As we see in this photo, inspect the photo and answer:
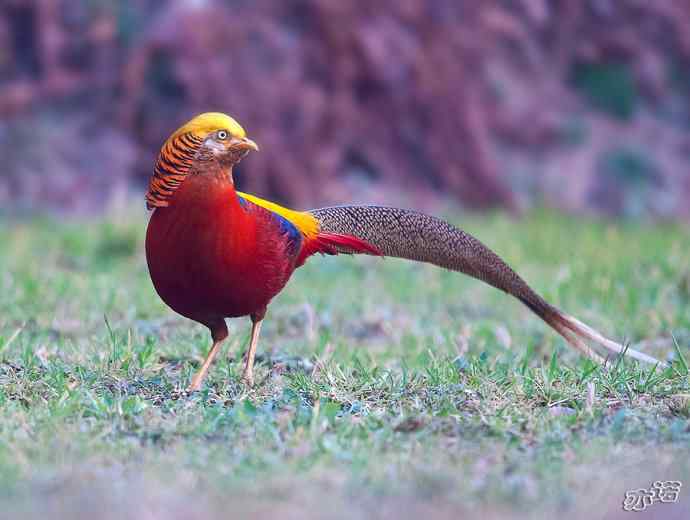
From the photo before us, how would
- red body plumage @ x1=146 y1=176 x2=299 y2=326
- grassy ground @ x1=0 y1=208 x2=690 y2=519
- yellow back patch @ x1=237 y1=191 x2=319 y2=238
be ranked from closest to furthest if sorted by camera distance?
1. grassy ground @ x1=0 y1=208 x2=690 y2=519
2. red body plumage @ x1=146 y1=176 x2=299 y2=326
3. yellow back patch @ x1=237 y1=191 x2=319 y2=238

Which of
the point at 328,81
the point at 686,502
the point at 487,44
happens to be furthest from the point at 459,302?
the point at 487,44

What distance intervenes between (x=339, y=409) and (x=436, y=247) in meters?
1.02

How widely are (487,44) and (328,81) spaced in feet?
5.42

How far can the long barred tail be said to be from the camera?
406cm

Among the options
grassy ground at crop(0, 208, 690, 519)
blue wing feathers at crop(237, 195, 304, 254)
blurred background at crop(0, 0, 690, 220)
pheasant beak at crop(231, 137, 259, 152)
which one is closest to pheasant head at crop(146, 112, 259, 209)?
pheasant beak at crop(231, 137, 259, 152)

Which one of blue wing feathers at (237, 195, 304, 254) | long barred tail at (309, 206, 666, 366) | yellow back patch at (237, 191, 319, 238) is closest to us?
blue wing feathers at (237, 195, 304, 254)

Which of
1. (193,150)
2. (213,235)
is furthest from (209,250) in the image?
(193,150)

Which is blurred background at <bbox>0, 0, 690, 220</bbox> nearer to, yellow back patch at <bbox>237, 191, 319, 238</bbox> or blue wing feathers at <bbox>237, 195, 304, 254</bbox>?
yellow back patch at <bbox>237, 191, 319, 238</bbox>

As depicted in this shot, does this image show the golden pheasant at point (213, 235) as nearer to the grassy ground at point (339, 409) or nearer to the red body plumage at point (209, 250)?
the red body plumage at point (209, 250)

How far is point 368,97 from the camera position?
9.95m

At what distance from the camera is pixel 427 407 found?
11.0ft

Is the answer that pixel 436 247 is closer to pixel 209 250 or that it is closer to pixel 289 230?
pixel 289 230

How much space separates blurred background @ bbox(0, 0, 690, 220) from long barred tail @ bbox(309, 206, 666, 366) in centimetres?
522

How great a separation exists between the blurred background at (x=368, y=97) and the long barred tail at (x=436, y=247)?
5.22 metres
